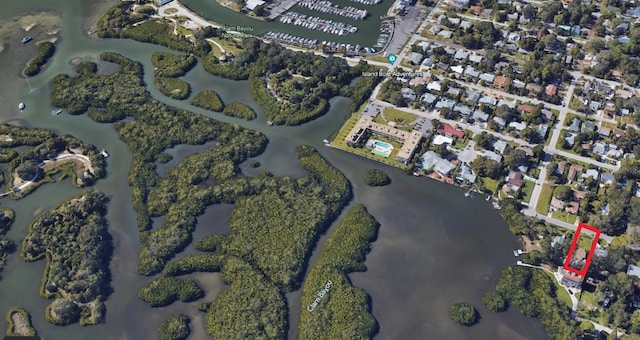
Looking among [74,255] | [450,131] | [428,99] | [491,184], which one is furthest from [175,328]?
[428,99]

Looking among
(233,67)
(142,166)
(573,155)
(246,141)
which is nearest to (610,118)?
(573,155)

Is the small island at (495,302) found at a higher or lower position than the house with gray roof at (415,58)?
lower

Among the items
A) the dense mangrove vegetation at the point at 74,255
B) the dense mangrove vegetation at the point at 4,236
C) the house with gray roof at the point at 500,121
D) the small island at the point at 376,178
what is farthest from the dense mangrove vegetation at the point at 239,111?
the house with gray roof at the point at 500,121

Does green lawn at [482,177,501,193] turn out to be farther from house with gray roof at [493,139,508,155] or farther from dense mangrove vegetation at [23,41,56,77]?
dense mangrove vegetation at [23,41,56,77]

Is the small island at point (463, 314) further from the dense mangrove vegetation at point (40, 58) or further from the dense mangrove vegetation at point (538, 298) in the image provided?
the dense mangrove vegetation at point (40, 58)

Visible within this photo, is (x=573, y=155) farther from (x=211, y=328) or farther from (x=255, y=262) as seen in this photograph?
(x=211, y=328)

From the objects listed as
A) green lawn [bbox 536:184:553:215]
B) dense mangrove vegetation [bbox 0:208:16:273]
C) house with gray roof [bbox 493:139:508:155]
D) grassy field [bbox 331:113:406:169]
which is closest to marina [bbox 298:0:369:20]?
grassy field [bbox 331:113:406:169]
